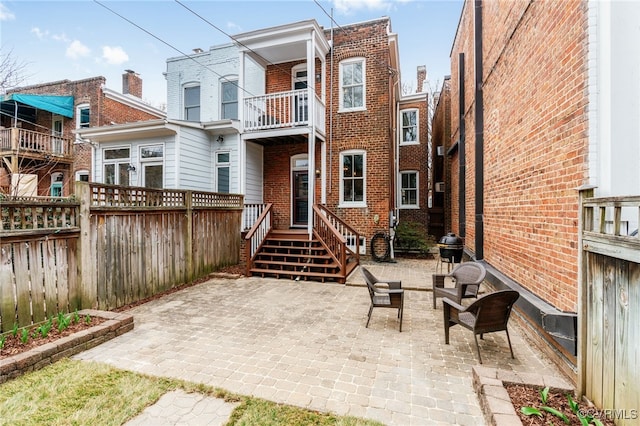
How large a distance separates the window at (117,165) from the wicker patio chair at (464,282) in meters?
11.3

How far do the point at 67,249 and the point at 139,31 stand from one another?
4336 millimetres

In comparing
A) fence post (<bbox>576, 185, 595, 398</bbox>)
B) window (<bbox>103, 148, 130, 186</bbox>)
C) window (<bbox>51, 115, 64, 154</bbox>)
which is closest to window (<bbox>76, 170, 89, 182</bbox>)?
window (<bbox>51, 115, 64, 154</bbox>)

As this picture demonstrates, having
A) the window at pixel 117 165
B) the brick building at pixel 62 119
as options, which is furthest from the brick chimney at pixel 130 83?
the window at pixel 117 165

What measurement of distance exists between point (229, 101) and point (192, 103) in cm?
189

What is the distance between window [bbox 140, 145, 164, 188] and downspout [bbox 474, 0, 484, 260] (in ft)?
32.5

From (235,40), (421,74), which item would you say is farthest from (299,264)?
(421,74)

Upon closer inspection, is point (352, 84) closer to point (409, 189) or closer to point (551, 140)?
point (409, 189)

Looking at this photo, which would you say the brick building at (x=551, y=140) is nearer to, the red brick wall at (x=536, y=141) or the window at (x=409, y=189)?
the red brick wall at (x=536, y=141)

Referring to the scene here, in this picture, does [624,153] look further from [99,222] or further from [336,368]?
[99,222]

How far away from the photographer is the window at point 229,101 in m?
11.4

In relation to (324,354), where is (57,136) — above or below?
above

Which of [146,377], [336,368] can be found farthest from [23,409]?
[336,368]

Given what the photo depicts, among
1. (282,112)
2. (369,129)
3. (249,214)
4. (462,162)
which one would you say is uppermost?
(282,112)

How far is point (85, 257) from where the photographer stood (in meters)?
4.50
